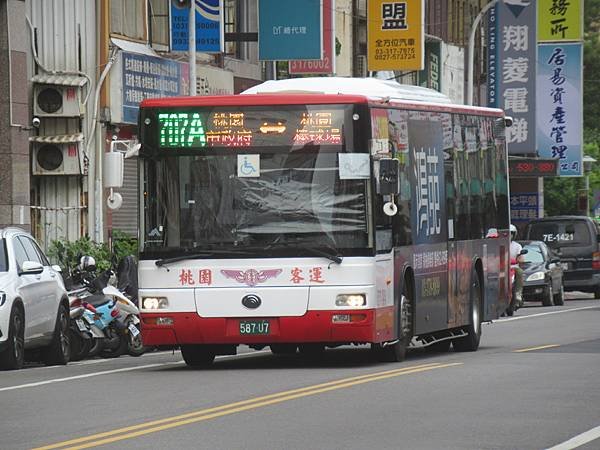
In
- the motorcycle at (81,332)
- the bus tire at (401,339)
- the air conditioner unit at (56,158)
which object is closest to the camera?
the bus tire at (401,339)

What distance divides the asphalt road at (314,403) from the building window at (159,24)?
56.4 feet

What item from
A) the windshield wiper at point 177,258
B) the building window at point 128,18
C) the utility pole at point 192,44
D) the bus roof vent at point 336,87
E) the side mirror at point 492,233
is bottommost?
the windshield wiper at point 177,258

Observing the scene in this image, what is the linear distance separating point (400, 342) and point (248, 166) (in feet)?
8.99

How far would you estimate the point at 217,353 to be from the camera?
22.3 m

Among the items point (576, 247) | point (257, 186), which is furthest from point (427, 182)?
point (576, 247)

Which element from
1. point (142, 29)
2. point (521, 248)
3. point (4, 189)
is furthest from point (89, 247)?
point (521, 248)

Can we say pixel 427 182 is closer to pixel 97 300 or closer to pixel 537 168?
pixel 97 300

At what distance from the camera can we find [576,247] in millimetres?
47062

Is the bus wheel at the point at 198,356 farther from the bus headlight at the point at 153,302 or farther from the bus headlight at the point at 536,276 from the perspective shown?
the bus headlight at the point at 536,276

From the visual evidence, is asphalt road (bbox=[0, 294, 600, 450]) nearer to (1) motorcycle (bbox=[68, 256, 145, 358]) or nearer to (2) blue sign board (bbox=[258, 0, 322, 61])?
(1) motorcycle (bbox=[68, 256, 145, 358])

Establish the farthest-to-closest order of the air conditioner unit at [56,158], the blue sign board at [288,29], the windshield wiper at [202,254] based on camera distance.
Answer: the blue sign board at [288,29] → the air conditioner unit at [56,158] → the windshield wiper at [202,254]

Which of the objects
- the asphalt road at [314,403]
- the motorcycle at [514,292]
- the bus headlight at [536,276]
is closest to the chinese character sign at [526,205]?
the bus headlight at [536,276]

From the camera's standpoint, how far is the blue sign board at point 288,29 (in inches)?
1518

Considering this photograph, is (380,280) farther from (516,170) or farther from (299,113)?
(516,170)
